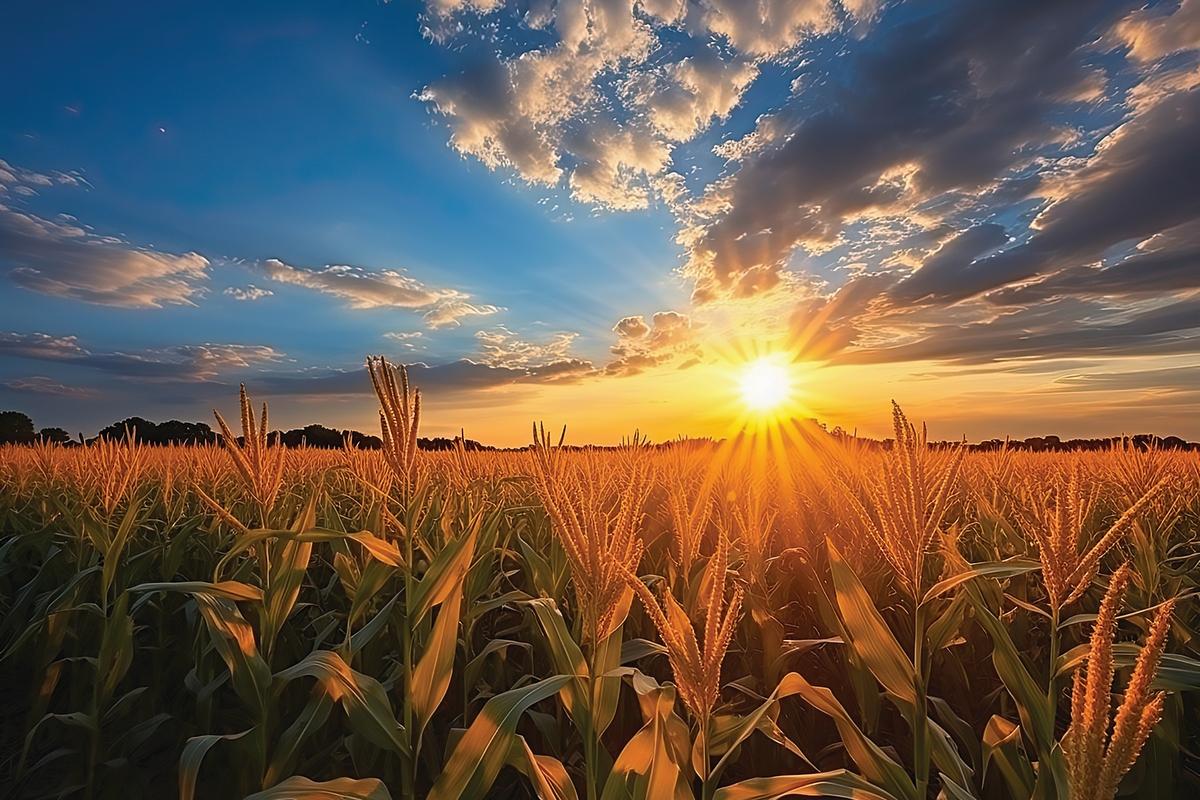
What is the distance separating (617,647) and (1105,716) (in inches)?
81.9

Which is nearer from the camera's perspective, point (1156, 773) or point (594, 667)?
point (594, 667)

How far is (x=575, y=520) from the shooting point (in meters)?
2.08

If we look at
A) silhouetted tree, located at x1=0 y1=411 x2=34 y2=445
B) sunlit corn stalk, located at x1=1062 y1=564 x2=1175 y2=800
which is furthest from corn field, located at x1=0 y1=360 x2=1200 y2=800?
silhouetted tree, located at x1=0 y1=411 x2=34 y2=445

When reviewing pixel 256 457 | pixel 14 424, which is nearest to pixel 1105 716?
pixel 256 457

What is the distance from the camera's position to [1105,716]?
2.98 ft

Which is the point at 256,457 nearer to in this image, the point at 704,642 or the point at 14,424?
the point at 704,642

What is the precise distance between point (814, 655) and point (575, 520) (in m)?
3.63

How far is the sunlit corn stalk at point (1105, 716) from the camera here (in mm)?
882

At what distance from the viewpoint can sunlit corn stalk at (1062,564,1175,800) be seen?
34.7 inches

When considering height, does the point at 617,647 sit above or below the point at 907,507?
below

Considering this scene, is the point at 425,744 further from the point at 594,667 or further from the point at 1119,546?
the point at 1119,546

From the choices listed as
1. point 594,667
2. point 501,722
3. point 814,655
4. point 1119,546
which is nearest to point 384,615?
point 501,722

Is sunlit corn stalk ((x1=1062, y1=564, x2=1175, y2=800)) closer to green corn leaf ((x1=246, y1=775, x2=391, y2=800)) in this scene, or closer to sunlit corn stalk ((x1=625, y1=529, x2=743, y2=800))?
sunlit corn stalk ((x1=625, y1=529, x2=743, y2=800))

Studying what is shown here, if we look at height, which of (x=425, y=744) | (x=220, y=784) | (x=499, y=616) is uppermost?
(x=499, y=616)
